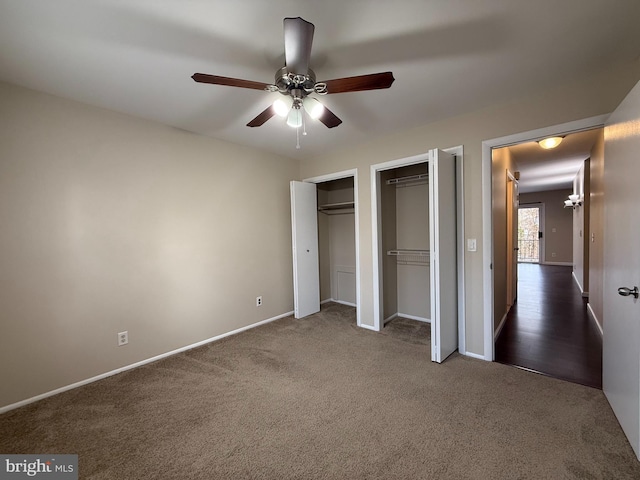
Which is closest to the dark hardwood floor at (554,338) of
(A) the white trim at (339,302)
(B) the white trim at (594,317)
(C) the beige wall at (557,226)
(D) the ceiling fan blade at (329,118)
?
(B) the white trim at (594,317)

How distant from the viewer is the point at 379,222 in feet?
11.8

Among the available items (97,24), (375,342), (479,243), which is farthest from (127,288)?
(479,243)

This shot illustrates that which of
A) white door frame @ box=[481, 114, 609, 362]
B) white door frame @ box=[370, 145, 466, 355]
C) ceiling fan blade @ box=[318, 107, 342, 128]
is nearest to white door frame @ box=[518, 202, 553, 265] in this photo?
white door frame @ box=[370, 145, 466, 355]

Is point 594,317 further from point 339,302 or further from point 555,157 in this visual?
point 339,302

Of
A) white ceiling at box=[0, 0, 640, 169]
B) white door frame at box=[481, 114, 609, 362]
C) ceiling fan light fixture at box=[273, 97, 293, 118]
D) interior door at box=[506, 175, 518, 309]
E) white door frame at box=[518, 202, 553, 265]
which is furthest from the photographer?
white door frame at box=[518, 202, 553, 265]

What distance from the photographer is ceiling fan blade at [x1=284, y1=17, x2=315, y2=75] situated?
1318mm

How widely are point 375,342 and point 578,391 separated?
1764 mm

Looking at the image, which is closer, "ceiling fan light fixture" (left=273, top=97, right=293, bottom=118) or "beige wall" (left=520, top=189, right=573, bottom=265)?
"ceiling fan light fixture" (left=273, top=97, right=293, bottom=118)

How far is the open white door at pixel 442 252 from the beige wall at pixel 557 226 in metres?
9.18

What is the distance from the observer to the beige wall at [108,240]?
2168 mm

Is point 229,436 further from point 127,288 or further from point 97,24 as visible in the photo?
point 97,24

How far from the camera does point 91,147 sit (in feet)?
8.16

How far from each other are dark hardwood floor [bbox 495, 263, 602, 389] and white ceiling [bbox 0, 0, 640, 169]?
2.54m

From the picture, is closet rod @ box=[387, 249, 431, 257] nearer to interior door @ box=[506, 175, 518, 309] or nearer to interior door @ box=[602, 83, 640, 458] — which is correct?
interior door @ box=[506, 175, 518, 309]
